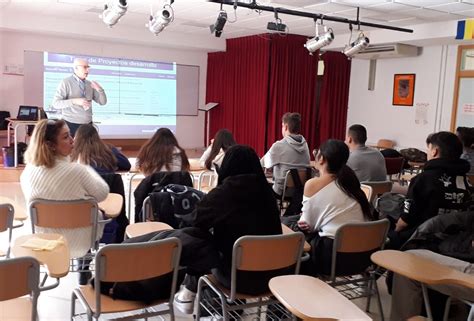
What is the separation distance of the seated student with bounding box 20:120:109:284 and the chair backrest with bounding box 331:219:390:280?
1484 mm

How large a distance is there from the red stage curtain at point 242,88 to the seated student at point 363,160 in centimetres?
470

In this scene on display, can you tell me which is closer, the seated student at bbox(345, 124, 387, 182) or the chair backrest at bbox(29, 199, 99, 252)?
the chair backrest at bbox(29, 199, 99, 252)

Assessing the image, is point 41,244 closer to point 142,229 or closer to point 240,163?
point 142,229

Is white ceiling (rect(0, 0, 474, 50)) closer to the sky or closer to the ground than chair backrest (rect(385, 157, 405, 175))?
closer to the sky

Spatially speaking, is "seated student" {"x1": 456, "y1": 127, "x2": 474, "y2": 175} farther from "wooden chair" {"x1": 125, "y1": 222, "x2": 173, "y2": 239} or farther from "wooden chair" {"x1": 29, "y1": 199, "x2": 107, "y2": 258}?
"wooden chair" {"x1": 29, "y1": 199, "x2": 107, "y2": 258}

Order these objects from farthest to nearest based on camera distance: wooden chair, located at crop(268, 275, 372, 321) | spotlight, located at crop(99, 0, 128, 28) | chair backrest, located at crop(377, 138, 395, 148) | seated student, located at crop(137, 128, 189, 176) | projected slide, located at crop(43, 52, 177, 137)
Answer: projected slide, located at crop(43, 52, 177, 137) → chair backrest, located at crop(377, 138, 395, 148) → spotlight, located at crop(99, 0, 128, 28) → seated student, located at crop(137, 128, 189, 176) → wooden chair, located at crop(268, 275, 372, 321)

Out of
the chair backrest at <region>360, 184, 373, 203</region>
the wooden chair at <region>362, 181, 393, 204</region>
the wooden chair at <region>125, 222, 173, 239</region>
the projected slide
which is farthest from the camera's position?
the projected slide

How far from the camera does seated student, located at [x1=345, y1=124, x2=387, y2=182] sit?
4176 millimetres

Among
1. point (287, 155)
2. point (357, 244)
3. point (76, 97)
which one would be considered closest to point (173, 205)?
point (357, 244)

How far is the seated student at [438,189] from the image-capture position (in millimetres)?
2951

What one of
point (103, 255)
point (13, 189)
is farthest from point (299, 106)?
point (103, 255)

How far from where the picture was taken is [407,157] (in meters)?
6.67

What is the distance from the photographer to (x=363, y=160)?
13.7 feet

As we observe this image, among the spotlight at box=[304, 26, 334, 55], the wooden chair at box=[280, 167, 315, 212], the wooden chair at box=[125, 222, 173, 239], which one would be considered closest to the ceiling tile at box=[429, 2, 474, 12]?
the spotlight at box=[304, 26, 334, 55]
